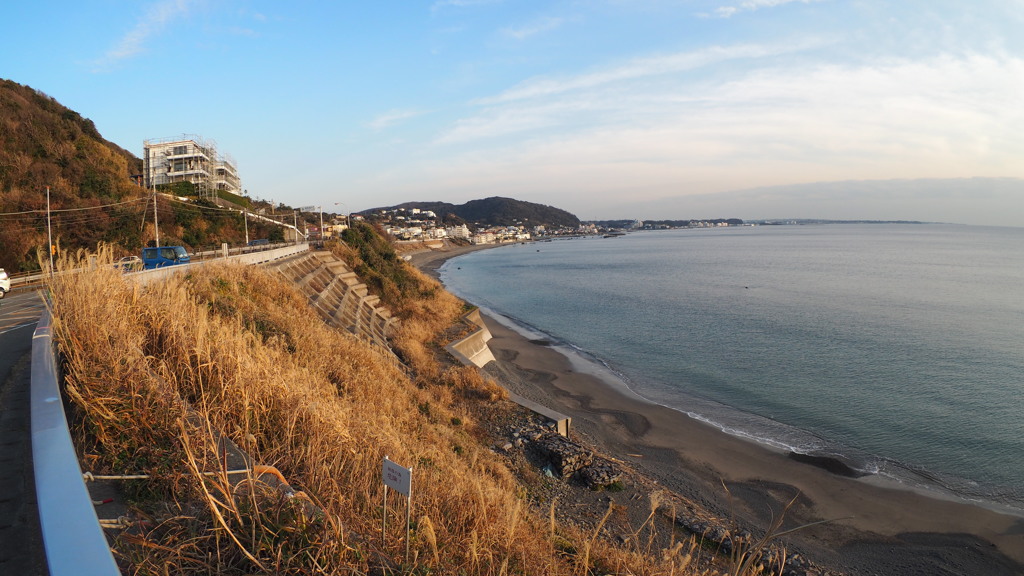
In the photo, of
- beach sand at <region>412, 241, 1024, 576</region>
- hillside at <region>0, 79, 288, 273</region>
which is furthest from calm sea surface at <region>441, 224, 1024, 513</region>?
hillside at <region>0, 79, 288, 273</region>

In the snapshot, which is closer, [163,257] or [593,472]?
[593,472]

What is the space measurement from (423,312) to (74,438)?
25275 mm

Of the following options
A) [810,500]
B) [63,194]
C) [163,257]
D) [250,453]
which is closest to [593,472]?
[810,500]

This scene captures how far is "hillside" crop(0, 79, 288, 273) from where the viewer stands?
1091 inches

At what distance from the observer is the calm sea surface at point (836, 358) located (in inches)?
704

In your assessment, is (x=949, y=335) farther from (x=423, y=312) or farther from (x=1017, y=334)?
(x=423, y=312)

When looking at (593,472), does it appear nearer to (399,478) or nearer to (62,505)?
(399,478)

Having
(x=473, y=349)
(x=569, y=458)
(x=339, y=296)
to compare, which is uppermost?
(x=339, y=296)

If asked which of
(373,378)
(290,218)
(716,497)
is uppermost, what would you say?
(290,218)

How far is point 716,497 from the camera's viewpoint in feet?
46.3

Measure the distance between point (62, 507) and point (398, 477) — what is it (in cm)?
189

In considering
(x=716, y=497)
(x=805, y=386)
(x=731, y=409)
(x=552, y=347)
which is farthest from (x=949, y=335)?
(x=716, y=497)

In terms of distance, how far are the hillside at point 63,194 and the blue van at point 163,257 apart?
18.6 ft

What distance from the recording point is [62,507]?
6.68ft
